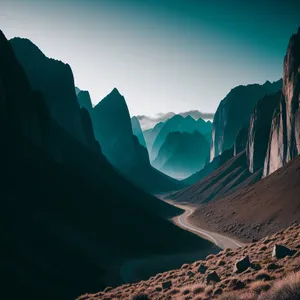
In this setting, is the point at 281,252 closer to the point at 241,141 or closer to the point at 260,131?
the point at 260,131

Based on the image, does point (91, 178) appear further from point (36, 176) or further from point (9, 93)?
point (9, 93)

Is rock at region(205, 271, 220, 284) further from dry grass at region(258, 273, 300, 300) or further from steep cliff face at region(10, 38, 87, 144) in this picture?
steep cliff face at region(10, 38, 87, 144)

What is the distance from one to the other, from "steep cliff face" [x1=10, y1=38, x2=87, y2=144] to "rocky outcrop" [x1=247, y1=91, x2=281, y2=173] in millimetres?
87086

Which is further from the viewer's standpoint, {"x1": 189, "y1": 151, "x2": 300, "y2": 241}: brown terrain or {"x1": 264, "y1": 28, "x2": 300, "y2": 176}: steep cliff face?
{"x1": 264, "y1": 28, "x2": 300, "y2": 176}: steep cliff face

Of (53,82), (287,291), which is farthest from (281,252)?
(53,82)

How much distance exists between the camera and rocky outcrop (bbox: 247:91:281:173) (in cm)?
13638

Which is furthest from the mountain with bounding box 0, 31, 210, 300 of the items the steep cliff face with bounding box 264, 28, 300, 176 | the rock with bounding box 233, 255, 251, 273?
the steep cliff face with bounding box 264, 28, 300, 176

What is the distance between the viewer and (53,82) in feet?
429

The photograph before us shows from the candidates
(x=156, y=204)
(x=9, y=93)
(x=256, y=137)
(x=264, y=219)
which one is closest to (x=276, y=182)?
(x=264, y=219)

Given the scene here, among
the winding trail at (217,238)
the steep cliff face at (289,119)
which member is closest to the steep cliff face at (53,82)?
the winding trail at (217,238)

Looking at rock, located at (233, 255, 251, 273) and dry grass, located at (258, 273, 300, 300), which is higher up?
dry grass, located at (258, 273, 300, 300)

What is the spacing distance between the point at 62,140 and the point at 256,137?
9936 centimetres

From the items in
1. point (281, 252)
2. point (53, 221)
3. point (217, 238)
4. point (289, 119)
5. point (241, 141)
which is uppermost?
point (241, 141)

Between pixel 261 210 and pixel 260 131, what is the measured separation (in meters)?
74.7
